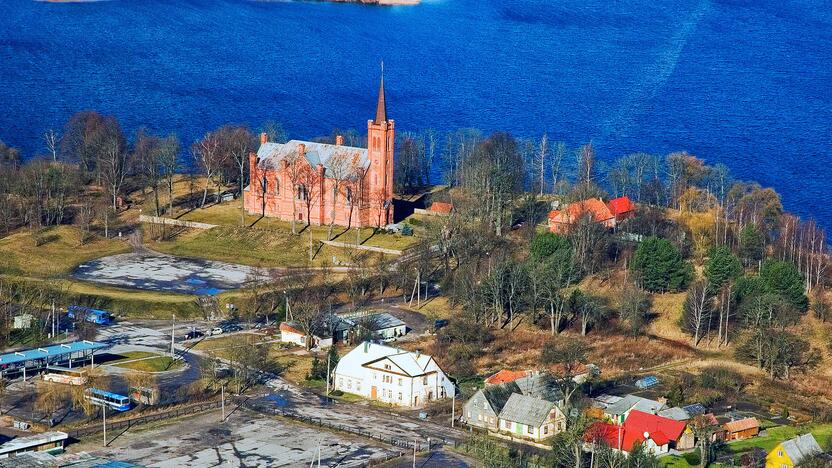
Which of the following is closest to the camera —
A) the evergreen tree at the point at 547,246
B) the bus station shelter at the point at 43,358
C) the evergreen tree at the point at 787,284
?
the bus station shelter at the point at 43,358

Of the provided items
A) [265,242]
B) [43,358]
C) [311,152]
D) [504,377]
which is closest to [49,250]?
[265,242]

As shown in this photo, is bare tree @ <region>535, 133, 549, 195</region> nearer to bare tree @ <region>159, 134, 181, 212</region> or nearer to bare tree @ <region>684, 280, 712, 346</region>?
bare tree @ <region>684, 280, 712, 346</region>

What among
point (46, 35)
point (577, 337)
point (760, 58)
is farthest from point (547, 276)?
point (46, 35)

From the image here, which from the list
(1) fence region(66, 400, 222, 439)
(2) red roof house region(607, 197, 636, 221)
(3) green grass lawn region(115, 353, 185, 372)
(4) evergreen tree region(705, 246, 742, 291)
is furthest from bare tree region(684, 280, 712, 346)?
(3) green grass lawn region(115, 353, 185, 372)

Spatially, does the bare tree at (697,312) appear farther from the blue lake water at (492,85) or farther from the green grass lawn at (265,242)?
the blue lake water at (492,85)

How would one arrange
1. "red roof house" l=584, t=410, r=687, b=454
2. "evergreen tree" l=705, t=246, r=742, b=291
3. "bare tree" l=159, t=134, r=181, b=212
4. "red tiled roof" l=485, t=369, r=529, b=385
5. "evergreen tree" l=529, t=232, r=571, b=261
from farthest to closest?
1. "bare tree" l=159, t=134, r=181, b=212
2. "evergreen tree" l=529, t=232, r=571, b=261
3. "evergreen tree" l=705, t=246, r=742, b=291
4. "red tiled roof" l=485, t=369, r=529, b=385
5. "red roof house" l=584, t=410, r=687, b=454

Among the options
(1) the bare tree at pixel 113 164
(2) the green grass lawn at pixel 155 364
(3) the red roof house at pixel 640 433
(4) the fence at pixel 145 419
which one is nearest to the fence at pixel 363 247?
(1) the bare tree at pixel 113 164

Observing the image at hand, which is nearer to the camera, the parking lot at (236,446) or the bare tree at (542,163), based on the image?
the parking lot at (236,446)
